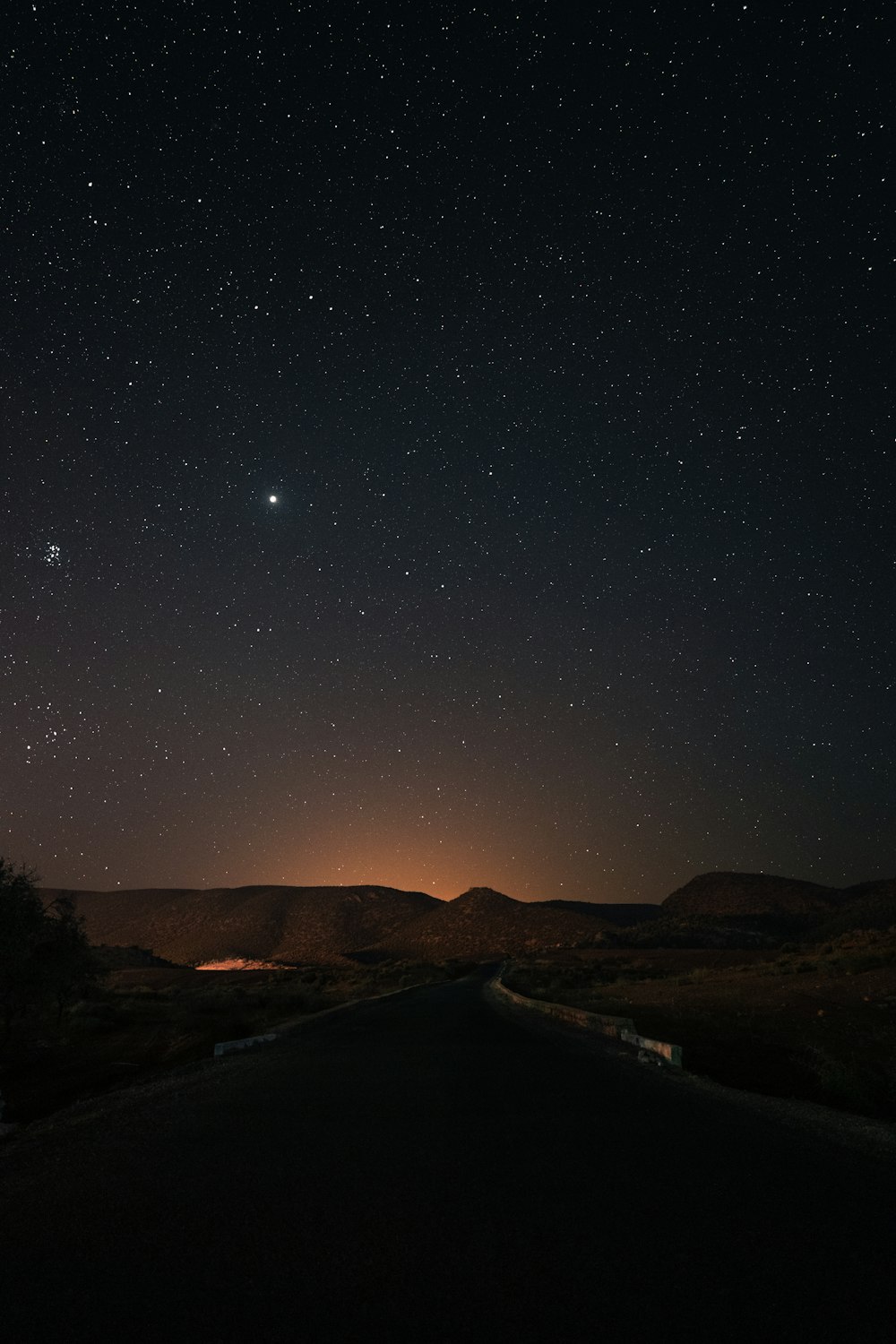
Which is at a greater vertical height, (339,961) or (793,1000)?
(793,1000)

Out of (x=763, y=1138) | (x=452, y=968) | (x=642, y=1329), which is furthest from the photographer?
(x=452, y=968)

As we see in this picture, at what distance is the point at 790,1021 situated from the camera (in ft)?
60.1

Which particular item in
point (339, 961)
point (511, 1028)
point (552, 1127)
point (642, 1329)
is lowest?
point (339, 961)

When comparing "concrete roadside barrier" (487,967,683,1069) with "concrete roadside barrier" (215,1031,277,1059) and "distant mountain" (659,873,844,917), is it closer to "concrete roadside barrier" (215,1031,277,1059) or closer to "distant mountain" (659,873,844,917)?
"concrete roadside barrier" (215,1031,277,1059)

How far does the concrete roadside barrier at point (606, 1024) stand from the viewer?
38.9ft

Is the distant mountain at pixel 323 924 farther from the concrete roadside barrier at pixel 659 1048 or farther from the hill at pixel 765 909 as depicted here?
the concrete roadside barrier at pixel 659 1048

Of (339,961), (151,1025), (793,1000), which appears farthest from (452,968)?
(793,1000)

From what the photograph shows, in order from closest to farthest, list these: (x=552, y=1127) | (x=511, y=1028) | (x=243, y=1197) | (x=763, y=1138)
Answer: (x=243, y=1197) < (x=763, y=1138) < (x=552, y=1127) < (x=511, y=1028)

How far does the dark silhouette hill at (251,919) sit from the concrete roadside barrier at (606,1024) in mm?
89708

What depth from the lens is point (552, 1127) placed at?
695 cm

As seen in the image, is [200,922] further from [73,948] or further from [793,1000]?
[793,1000]

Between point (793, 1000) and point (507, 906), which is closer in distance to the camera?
point (793, 1000)

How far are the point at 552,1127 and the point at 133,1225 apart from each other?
4.15 m

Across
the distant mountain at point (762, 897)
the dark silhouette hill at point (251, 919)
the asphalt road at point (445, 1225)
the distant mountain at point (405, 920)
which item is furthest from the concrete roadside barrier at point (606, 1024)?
the dark silhouette hill at point (251, 919)
